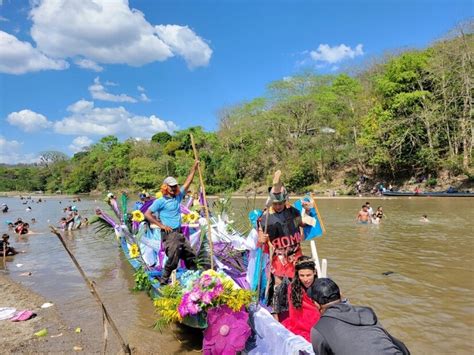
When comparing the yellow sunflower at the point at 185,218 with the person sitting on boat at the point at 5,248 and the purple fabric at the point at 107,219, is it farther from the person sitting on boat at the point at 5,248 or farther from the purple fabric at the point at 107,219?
the person sitting on boat at the point at 5,248

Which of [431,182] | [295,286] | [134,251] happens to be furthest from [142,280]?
[431,182]

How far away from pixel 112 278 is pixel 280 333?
666 centimetres

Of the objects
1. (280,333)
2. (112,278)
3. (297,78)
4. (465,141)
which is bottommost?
(112,278)

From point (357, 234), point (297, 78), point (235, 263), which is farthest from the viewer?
point (297, 78)

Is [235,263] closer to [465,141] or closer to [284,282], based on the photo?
[284,282]

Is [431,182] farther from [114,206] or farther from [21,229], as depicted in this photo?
[21,229]

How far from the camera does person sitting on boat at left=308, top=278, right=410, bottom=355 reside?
2155mm

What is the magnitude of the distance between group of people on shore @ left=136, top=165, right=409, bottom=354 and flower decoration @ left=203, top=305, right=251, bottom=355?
482mm

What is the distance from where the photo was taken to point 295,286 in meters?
3.88

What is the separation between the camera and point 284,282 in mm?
4273

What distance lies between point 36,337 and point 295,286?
3994 millimetres

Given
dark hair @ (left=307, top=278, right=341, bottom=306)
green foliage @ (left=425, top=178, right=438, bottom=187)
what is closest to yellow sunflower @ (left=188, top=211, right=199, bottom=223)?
dark hair @ (left=307, top=278, right=341, bottom=306)

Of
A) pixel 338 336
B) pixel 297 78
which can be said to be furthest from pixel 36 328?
pixel 297 78

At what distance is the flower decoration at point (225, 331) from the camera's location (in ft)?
12.7
